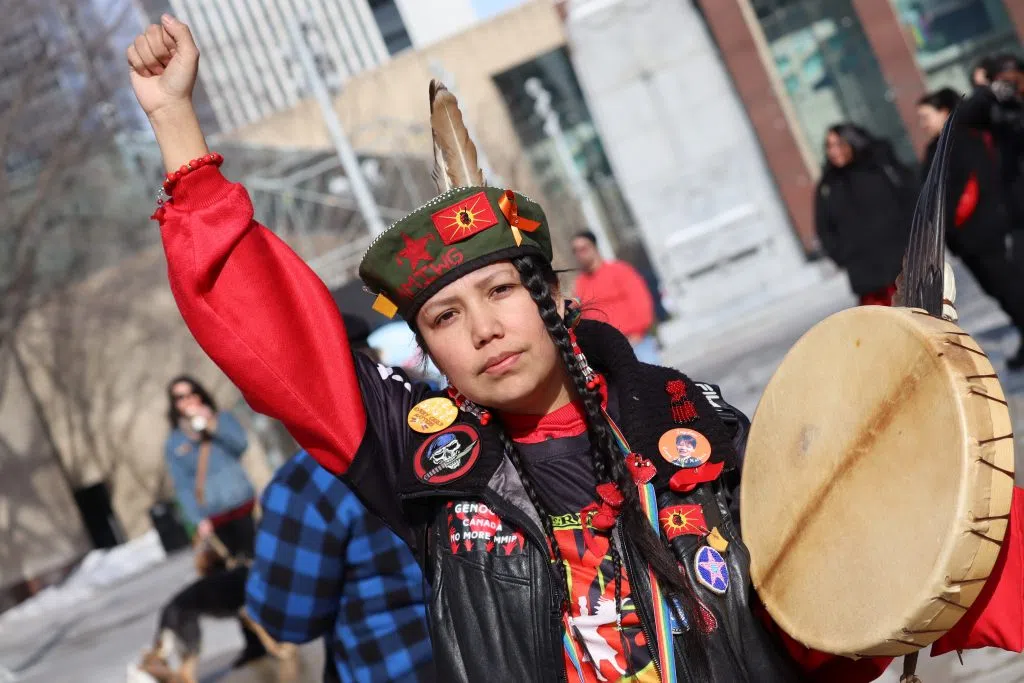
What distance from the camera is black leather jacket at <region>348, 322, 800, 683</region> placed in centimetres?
179

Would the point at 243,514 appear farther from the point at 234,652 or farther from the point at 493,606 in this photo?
the point at 493,606

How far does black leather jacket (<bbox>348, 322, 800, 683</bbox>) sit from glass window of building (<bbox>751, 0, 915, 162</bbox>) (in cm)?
2527

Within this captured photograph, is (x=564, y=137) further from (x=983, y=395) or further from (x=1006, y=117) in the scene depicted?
(x=983, y=395)

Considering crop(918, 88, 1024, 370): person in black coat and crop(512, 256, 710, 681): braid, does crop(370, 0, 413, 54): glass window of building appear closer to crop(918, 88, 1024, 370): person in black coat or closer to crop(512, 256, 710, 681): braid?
crop(918, 88, 1024, 370): person in black coat

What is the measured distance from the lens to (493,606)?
6.02ft

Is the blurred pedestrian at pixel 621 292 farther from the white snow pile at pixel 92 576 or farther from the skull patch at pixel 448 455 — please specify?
the white snow pile at pixel 92 576

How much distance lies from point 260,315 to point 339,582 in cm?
124

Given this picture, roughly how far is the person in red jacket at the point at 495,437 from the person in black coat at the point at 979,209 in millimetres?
4426

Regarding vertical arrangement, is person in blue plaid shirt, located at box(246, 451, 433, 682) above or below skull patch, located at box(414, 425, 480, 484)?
below

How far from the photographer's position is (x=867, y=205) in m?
5.89

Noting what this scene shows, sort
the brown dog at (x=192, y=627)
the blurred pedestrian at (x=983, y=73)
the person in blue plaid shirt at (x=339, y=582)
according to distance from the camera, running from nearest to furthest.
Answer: the person in blue plaid shirt at (x=339, y=582) < the blurred pedestrian at (x=983, y=73) < the brown dog at (x=192, y=627)

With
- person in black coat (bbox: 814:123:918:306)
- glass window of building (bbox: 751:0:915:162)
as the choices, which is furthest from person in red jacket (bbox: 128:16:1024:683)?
glass window of building (bbox: 751:0:915:162)

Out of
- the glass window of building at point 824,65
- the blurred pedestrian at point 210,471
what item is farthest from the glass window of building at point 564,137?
the blurred pedestrian at point 210,471

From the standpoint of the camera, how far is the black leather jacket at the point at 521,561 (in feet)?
5.86
